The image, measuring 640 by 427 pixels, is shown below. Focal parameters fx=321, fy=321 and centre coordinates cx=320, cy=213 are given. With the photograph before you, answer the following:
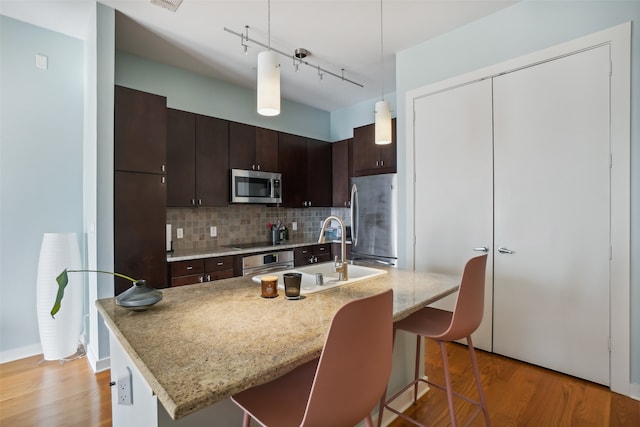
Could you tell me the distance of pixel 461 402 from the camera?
201 cm

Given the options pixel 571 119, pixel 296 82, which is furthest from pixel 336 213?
pixel 571 119

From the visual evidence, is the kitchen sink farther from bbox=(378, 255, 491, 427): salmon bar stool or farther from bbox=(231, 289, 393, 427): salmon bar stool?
bbox=(231, 289, 393, 427): salmon bar stool

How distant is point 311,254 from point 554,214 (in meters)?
2.68

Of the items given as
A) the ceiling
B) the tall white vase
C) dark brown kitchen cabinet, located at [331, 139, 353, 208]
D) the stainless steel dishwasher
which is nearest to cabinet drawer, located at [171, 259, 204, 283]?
the stainless steel dishwasher

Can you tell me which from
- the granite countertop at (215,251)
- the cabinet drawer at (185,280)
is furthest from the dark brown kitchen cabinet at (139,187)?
the granite countertop at (215,251)

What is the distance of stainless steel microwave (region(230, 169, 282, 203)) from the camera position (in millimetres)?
3686

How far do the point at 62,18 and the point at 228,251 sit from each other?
2421 millimetres

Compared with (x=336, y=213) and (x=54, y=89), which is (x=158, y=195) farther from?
(x=336, y=213)

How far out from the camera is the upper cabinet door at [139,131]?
8.33 feet

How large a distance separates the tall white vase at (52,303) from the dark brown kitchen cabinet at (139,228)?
525mm

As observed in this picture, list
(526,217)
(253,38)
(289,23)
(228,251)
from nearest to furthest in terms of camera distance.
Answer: (526,217)
(289,23)
(253,38)
(228,251)

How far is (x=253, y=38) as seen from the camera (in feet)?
9.68

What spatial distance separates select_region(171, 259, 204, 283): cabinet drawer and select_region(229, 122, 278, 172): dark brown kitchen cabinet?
1170mm

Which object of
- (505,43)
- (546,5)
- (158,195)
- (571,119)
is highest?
(546,5)
